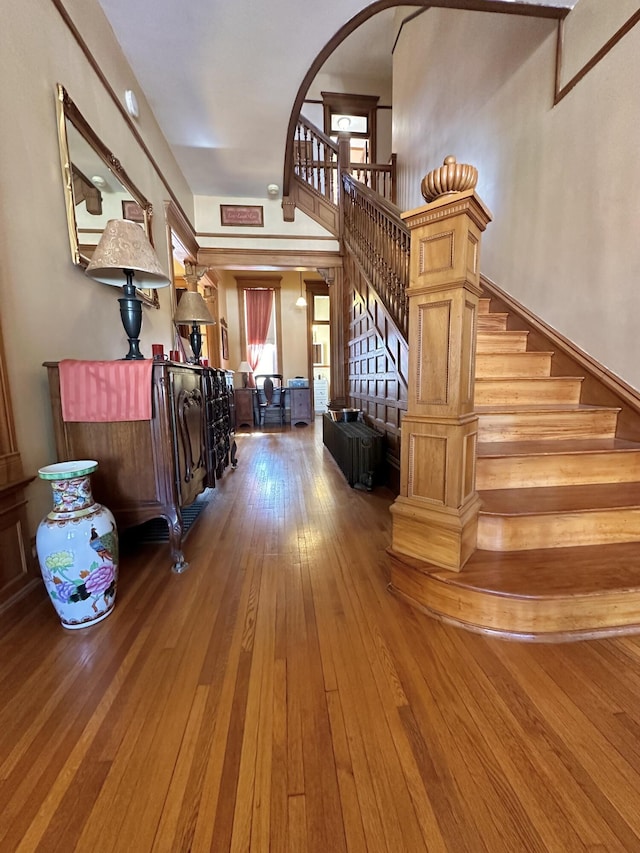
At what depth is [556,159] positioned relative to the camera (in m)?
2.65

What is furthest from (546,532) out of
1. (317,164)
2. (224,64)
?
(317,164)

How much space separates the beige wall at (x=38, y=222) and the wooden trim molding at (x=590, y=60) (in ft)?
9.91

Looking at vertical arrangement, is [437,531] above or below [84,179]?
below

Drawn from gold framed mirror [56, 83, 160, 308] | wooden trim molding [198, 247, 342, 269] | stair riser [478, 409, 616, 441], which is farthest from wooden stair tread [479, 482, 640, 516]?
wooden trim molding [198, 247, 342, 269]

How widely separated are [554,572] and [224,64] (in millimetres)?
3789

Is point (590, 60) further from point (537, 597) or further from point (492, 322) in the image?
point (537, 597)

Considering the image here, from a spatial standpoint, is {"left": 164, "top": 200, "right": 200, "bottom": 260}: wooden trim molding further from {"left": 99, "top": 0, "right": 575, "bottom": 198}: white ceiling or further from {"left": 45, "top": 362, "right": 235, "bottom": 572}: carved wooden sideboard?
{"left": 45, "top": 362, "right": 235, "bottom": 572}: carved wooden sideboard

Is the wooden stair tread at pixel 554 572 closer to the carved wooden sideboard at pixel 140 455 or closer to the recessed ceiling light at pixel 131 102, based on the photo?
the carved wooden sideboard at pixel 140 455

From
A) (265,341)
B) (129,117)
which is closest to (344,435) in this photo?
(129,117)

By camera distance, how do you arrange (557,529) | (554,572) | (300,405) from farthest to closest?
(300,405) < (557,529) < (554,572)

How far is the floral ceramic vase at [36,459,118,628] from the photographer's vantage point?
1301 millimetres

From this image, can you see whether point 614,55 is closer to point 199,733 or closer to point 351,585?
point 351,585

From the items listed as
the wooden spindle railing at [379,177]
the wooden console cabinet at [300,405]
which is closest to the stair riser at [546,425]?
the wooden spindle railing at [379,177]

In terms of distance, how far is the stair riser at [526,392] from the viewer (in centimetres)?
240
